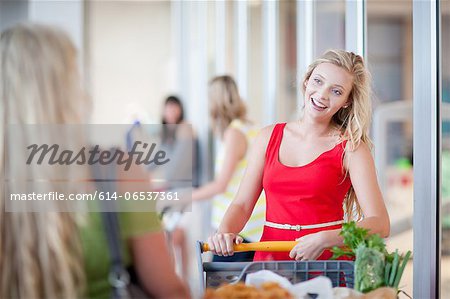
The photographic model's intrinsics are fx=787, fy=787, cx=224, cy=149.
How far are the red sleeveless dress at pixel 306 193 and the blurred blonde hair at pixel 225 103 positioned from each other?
88.2 inches

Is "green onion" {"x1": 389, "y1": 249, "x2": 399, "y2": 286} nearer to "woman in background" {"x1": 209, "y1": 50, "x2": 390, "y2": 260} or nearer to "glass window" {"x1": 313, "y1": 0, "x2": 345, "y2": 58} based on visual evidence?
"woman in background" {"x1": 209, "y1": 50, "x2": 390, "y2": 260}

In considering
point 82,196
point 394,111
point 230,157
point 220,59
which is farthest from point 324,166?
point 220,59

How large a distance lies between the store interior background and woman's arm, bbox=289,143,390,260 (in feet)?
0.92

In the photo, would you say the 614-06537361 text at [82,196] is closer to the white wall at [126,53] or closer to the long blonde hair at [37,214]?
the long blonde hair at [37,214]

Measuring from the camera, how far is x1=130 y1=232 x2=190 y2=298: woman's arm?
1.67 metres

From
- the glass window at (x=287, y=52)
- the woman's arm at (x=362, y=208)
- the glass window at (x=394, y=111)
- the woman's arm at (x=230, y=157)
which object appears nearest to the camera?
the woman's arm at (x=362, y=208)

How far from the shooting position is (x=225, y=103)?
177 inches

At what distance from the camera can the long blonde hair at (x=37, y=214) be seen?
1.61m

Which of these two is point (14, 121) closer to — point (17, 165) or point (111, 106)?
point (17, 165)

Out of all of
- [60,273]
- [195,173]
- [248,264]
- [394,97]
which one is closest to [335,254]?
[248,264]

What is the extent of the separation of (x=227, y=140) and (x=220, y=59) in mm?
2869

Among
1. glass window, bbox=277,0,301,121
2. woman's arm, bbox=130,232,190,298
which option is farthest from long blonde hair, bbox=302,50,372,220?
glass window, bbox=277,0,301,121

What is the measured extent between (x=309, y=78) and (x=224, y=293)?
2.38 ft

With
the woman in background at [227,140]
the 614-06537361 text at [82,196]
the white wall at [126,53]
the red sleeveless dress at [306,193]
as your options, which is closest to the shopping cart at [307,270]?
the red sleeveless dress at [306,193]
